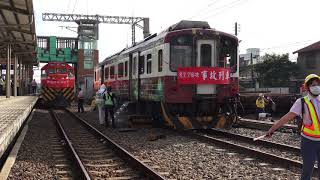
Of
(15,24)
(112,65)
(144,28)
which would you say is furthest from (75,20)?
(15,24)

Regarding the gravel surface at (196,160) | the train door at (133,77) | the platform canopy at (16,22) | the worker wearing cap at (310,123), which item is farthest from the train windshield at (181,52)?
the worker wearing cap at (310,123)

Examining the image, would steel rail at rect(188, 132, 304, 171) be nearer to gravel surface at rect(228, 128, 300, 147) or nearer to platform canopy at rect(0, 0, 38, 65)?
gravel surface at rect(228, 128, 300, 147)

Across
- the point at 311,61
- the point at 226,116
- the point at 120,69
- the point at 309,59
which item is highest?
the point at 309,59

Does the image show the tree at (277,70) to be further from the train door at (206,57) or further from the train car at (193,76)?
the train door at (206,57)

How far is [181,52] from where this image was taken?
14.3 m

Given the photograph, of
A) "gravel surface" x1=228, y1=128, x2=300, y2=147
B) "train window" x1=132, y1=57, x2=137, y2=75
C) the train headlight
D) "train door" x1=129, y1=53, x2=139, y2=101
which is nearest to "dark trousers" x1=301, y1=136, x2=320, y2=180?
"gravel surface" x1=228, y1=128, x2=300, y2=147

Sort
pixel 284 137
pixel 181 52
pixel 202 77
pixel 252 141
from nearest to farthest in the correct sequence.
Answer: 1. pixel 252 141
2. pixel 284 137
3. pixel 202 77
4. pixel 181 52

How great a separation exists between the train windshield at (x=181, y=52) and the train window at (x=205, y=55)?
1.26 feet

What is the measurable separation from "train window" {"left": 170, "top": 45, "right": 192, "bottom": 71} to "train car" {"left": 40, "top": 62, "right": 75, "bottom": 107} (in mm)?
18061

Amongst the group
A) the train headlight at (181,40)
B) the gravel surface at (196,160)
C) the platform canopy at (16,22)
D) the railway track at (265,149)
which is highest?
the platform canopy at (16,22)

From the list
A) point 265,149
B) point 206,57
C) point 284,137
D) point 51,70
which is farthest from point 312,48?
point 265,149

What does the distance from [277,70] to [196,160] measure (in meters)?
42.9

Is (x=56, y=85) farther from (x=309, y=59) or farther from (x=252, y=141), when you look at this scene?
(x=309, y=59)

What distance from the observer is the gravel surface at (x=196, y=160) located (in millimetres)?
8094
